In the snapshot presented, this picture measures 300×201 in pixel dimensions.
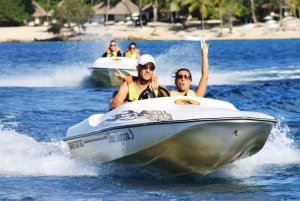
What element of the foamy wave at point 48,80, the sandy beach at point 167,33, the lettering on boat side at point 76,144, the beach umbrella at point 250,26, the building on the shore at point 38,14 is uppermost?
the lettering on boat side at point 76,144

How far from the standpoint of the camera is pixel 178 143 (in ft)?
32.6

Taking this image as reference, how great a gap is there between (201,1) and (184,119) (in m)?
82.0

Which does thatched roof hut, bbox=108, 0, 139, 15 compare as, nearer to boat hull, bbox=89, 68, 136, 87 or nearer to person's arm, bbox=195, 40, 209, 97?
boat hull, bbox=89, 68, 136, 87

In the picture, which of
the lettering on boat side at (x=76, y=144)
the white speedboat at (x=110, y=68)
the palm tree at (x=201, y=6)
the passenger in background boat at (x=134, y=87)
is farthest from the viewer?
the palm tree at (x=201, y=6)

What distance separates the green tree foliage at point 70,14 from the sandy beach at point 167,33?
1735mm

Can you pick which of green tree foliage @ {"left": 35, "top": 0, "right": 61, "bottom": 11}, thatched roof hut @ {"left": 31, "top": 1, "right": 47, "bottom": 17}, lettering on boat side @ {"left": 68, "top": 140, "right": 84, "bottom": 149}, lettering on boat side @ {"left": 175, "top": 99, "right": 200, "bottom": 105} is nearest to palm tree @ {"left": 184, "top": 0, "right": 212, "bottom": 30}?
thatched roof hut @ {"left": 31, "top": 1, "right": 47, "bottom": 17}

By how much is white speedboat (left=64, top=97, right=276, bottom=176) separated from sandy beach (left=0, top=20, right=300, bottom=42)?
7698 centimetres

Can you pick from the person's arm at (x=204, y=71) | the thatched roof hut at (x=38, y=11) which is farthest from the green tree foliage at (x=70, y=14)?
the person's arm at (x=204, y=71)

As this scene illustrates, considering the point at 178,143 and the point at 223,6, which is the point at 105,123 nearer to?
the point at 178,143

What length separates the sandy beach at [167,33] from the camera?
306ft

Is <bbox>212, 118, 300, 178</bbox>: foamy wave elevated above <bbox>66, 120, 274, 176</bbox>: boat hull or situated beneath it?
situated beneath

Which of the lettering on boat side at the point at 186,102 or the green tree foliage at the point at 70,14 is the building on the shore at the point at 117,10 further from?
the lettering on boat side at the point at 186,102

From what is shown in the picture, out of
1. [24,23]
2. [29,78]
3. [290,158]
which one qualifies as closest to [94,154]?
[290,158]

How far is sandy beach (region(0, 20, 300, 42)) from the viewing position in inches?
3669
